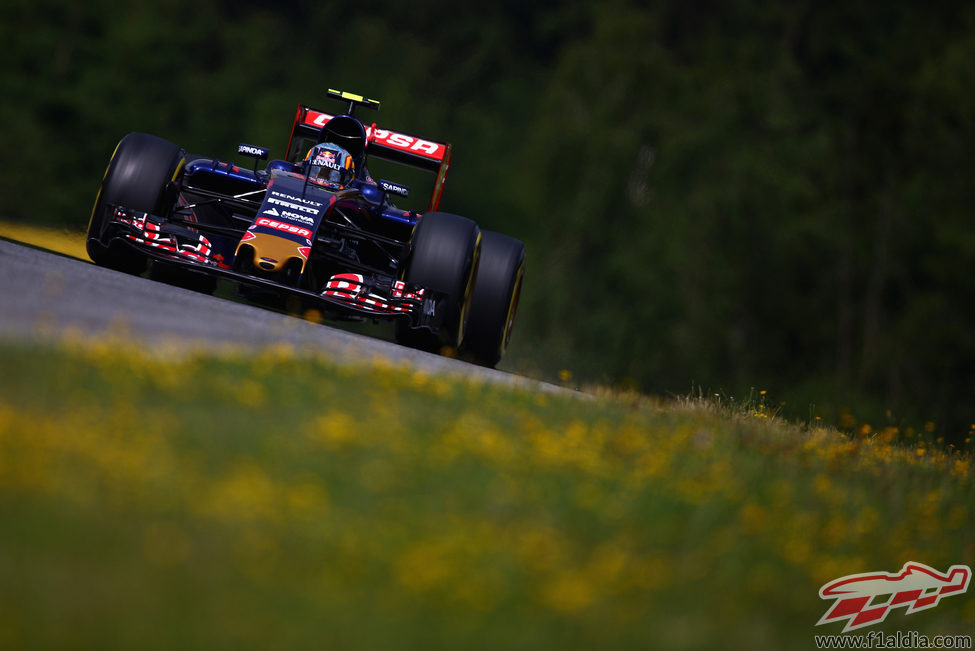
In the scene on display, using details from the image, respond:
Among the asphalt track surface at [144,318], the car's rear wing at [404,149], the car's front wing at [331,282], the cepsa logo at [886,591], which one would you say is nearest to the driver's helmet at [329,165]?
the car's rear wing at [404,149]

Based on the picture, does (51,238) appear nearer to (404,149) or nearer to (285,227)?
(404,149)

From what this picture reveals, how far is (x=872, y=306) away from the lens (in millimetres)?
34062

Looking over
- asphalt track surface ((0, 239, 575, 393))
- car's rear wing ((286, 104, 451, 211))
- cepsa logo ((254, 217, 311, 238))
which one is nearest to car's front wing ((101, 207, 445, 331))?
asphalt track surface ((0, 239, 575, 393))

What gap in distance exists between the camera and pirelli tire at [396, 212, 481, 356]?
1090 cm

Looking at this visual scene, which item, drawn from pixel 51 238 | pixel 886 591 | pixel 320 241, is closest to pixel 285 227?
pixel 320 241

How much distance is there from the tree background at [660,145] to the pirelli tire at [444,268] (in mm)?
18103

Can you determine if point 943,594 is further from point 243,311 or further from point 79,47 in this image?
point 79,47

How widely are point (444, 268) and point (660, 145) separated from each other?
29070mm

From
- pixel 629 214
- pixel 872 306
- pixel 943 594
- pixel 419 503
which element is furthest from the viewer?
pixel 629 214

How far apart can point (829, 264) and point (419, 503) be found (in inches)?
1232

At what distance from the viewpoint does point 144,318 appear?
8773mm

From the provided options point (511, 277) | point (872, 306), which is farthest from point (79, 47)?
point (511, 277)

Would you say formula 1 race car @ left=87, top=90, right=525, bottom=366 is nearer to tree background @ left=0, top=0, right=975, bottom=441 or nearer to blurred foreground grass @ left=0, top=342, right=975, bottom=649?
blurred foreground grass @ left=0, top=342, right=975, bottom=649

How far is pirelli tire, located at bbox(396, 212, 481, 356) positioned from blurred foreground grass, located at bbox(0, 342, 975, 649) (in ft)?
9.09
